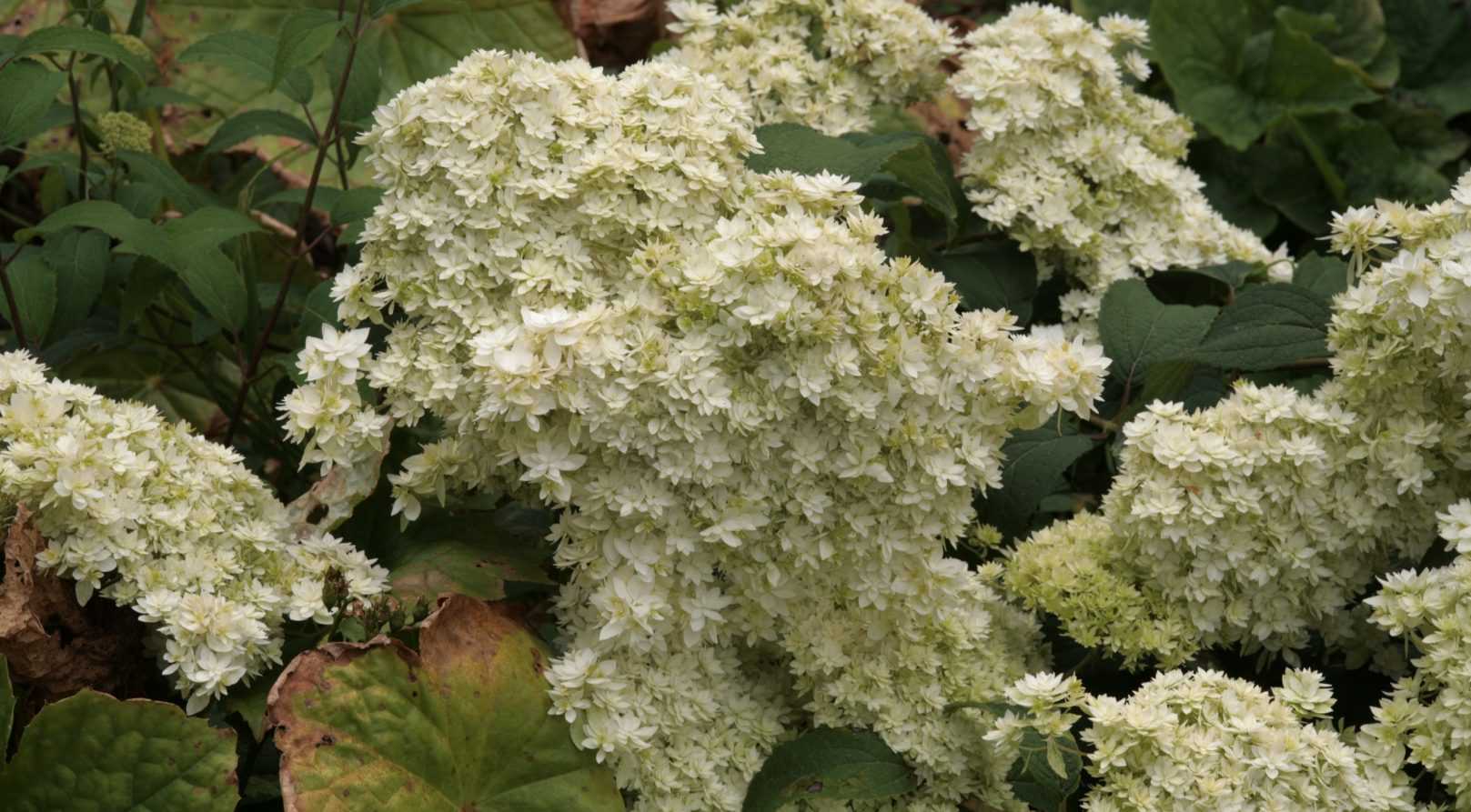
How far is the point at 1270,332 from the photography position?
2199 mm

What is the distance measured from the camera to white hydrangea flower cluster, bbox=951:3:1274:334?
2441 millimetres

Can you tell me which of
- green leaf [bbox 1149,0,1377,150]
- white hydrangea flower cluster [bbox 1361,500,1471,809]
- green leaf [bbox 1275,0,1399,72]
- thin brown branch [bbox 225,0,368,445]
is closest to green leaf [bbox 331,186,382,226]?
thin brown branch [bbox 225,0,368,445]

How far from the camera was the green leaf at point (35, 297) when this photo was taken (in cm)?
218

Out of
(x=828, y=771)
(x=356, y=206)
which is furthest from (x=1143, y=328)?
(x=356, y=206)

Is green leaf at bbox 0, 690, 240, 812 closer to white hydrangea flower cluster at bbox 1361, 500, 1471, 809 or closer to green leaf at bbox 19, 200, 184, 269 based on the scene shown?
green leaf at bbox 19, 200, 184, 269

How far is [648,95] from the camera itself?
75.5 inches

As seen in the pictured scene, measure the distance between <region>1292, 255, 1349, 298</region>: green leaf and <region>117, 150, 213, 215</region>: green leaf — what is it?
6.06ft

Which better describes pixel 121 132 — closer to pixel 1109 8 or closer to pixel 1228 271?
pixel 1228 271

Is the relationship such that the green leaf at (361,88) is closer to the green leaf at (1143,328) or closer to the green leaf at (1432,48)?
the green leaf at (1143,328)

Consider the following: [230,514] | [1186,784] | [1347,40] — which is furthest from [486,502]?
[1347,40]

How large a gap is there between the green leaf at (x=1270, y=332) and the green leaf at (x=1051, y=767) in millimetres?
716

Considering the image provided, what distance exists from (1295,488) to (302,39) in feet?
4.78

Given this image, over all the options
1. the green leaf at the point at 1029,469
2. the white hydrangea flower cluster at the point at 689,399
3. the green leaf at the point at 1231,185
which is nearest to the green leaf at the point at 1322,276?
the green leaf at the point at 1029,469

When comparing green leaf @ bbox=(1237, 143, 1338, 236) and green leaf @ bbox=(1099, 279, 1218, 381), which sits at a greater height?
green leaf @ bbox=(1099, 279, 1218, 381)
